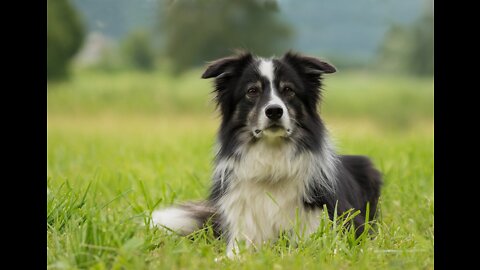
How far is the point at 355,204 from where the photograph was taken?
17.9ft

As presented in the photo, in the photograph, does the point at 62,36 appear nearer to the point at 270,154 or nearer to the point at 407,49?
the point at 407,49

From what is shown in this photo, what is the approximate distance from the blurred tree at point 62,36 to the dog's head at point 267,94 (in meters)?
15.1

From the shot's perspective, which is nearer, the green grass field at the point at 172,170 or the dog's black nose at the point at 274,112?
the green grass field at the point at 172,170

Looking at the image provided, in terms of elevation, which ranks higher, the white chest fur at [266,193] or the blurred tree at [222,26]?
the blurred tree at [222,26]

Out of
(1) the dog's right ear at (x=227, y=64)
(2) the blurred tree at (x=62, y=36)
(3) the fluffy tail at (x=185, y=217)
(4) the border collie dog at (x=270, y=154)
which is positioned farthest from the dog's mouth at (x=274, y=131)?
(2) the blurred tree at (x=62, y=36)

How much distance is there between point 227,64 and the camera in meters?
5.06

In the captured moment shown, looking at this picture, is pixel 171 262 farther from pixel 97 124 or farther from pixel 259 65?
pixel 97 124

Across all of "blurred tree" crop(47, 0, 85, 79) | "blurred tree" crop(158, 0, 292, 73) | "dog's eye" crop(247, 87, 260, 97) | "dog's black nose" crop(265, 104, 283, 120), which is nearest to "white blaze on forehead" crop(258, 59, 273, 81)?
"dog's eye" crop(247, 87, 260, 97)

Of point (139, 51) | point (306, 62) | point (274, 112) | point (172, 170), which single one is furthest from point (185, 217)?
point (139, 51)

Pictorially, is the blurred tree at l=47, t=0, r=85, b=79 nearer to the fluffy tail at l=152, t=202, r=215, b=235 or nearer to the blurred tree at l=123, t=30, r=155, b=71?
the blurred tree at l=123, t=30, r=155, b=71

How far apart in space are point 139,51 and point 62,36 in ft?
9.47

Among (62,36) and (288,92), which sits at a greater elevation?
(62,36)

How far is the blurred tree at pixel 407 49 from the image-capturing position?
2111cm

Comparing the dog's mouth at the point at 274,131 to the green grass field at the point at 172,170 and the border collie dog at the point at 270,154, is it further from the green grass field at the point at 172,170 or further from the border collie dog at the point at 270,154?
the green grass field at the point at 172,170
